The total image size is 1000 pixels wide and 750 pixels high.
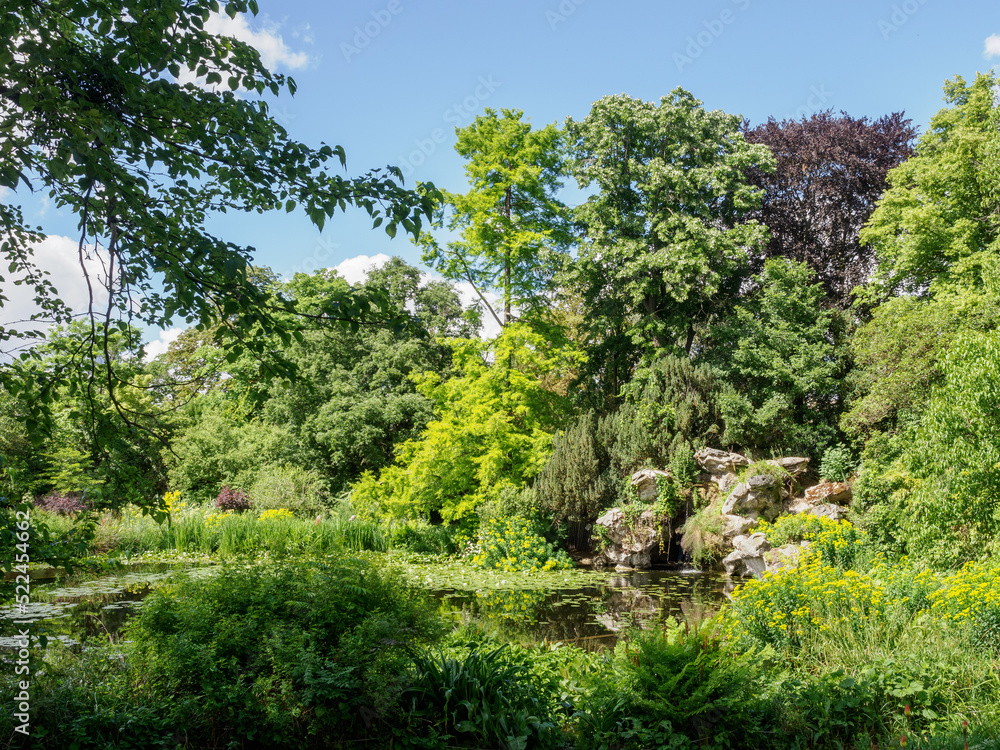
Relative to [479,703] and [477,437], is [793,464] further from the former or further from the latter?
[479,703]

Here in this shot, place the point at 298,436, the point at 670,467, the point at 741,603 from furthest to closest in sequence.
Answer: the point at 298,436
the point at 670,467
the point at 741,603

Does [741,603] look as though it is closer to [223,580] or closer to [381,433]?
[223,580]

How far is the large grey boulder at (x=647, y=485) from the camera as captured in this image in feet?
47.8

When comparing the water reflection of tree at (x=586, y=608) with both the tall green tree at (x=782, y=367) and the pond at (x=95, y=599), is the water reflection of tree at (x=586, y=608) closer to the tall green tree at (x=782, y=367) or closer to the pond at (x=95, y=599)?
the pond at (x=95, y=599)

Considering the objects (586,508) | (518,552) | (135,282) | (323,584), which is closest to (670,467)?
(586,508)

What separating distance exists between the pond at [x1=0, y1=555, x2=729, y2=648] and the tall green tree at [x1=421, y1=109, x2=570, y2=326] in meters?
7.11

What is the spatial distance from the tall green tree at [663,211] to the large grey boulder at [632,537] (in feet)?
16.1

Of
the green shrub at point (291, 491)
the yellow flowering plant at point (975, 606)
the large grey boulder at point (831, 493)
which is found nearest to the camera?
the yellow flowering plant at point (975, 606)

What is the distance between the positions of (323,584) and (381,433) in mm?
16010

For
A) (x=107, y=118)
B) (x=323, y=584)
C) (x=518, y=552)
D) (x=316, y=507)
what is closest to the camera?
(x=107, y=118)

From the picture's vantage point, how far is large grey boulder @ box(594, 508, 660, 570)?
46.5 ft

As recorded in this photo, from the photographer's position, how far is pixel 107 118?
261 cm

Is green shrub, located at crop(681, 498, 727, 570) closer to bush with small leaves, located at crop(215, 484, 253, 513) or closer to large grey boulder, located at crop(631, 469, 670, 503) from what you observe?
large grey boulder, located at crop(631, 469, 670, 503)

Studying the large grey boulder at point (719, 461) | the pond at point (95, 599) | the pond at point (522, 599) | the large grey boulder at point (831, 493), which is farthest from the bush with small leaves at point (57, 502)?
the large grey boulder at point (831, 493)
